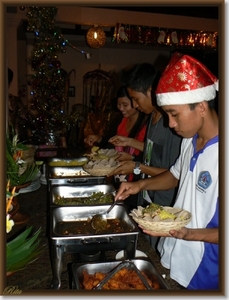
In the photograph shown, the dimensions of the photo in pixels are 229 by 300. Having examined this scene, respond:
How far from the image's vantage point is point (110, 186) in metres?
2.46

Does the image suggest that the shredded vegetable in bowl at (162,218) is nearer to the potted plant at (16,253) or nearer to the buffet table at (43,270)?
the buffet table at (43,270)

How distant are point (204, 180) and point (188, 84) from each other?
441 mm

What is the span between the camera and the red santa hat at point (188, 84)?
1450 millimetres

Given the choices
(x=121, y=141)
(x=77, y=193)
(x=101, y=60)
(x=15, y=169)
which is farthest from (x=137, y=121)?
(x=101, y=60)

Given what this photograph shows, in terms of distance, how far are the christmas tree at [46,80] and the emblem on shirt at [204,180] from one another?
3589mm

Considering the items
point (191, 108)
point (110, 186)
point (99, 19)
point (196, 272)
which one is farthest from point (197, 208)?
point (99, 19)

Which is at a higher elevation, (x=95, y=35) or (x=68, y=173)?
(x=95, y=35)

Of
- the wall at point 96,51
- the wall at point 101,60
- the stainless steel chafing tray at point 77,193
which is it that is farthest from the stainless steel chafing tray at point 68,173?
the wall at point 101,60

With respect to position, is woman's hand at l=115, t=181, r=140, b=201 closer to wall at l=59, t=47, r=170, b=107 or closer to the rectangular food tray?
the rectangular food tray

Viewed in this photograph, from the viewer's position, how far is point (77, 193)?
8.00 ft

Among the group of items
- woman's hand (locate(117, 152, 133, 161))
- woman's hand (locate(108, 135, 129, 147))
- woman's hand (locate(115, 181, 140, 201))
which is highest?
woman's hand (locate(108, 135, 129, 147))

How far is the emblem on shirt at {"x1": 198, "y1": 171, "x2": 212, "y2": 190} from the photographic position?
4.73ft

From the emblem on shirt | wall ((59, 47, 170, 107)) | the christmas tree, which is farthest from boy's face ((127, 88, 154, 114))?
wall ((59, 47, 170, 107))

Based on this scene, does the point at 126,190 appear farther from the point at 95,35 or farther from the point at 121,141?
the point at 95,35
